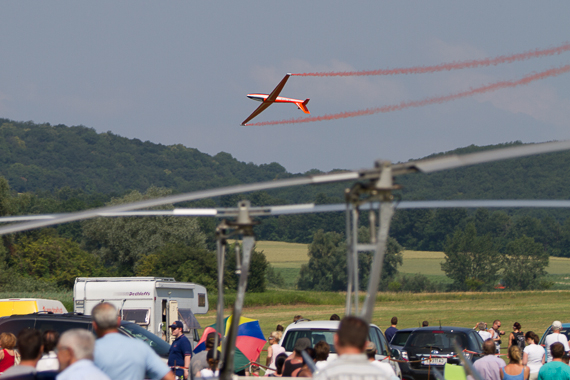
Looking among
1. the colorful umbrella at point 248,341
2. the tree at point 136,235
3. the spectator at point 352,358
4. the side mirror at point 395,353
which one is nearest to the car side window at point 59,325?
A: the colorful umbrella at point 248,341

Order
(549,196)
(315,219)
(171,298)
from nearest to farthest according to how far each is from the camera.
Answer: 1. (171,298)
2. (315,219)
3. (549,196)

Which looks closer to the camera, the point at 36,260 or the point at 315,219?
the point at 36,260

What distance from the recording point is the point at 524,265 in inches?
3932

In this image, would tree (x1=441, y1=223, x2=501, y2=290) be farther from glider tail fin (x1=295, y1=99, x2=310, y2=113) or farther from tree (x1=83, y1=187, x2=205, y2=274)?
glider tail fin (x1=295, y1=99, x2=310, y2=113)

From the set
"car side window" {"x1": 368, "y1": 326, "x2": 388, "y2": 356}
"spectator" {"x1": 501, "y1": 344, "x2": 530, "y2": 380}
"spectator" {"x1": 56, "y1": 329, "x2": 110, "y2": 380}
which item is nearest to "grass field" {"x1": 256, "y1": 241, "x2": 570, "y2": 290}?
"car side window" {"x1": 368, "y1": 326, "x2": 388, "y2": 356}

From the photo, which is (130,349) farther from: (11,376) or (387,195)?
(387,195)

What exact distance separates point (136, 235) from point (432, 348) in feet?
214

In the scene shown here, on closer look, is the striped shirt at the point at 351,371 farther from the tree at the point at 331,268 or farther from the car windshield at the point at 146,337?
the tree at the point at 331,268

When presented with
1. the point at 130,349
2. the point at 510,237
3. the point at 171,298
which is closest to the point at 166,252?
the point at 171,298

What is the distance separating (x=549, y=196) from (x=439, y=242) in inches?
1940

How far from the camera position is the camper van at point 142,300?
17.5 meters

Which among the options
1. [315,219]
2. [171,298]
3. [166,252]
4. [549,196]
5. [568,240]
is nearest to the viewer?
[171,298]

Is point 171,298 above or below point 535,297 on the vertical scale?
above

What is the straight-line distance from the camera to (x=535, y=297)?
64.0m
